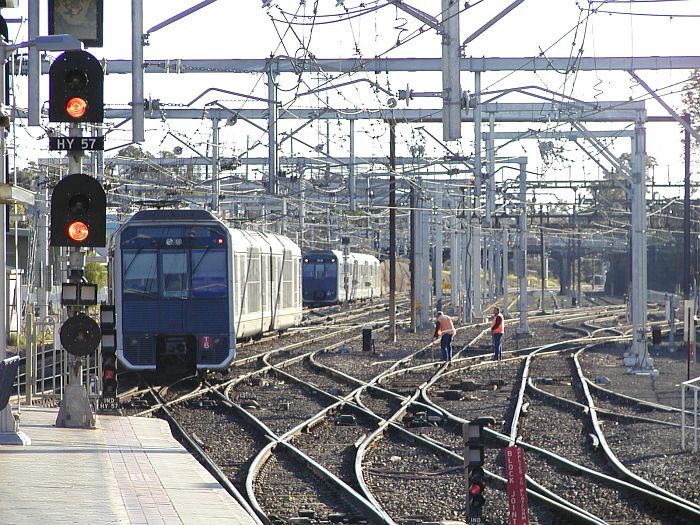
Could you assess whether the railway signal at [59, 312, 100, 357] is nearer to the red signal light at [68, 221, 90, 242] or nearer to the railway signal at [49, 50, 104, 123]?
the red signal light at [68, 221, 90, 242]

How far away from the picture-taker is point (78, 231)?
14266 millimetres

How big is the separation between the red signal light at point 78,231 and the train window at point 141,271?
9603 mm

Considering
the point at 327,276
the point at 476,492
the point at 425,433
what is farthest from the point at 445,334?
the point at 327,276

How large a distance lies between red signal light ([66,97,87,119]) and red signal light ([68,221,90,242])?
1168 mm

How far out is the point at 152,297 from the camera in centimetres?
2386

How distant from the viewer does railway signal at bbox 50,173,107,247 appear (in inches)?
559

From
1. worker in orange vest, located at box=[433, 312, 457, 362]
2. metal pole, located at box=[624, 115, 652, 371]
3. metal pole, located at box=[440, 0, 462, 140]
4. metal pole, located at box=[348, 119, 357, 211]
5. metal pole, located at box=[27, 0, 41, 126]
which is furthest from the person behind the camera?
metal pole, located at box=[348, 119, 357, 211]

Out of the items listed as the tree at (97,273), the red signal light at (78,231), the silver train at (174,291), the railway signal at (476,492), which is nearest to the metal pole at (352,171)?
the tree at (97,273)

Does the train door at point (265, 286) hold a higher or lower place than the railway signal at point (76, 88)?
lower

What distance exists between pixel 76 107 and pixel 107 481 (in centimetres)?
444

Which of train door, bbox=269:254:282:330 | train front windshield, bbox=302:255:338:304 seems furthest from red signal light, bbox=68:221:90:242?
train front windshield, bbox=302:255:338:304

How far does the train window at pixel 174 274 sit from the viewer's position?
23938mm

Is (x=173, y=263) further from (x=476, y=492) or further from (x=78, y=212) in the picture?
(x=476, y=492)

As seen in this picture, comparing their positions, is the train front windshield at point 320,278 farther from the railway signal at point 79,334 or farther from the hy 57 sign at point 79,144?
the railway signal at point 79,334
